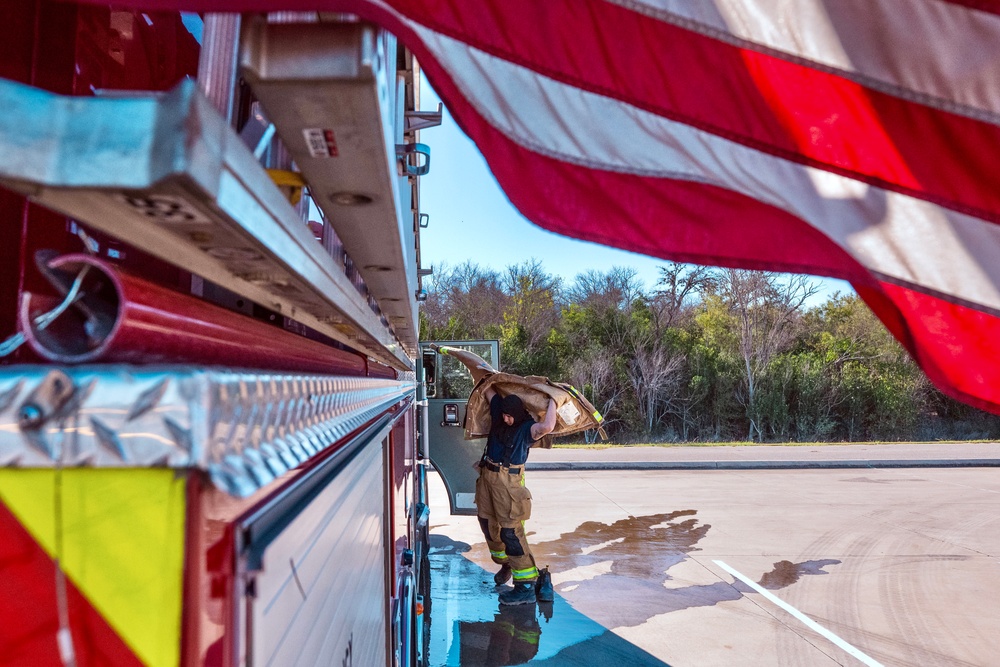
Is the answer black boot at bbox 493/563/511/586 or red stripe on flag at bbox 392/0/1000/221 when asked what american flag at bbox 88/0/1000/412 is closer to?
red stripe on flag at bbox 392/0/1000/221

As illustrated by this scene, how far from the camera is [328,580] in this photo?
3.72 feet

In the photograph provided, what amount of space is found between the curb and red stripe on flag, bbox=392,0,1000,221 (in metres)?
11.2

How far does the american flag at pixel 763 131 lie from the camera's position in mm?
1432

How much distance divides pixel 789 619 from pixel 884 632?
0.61 meters

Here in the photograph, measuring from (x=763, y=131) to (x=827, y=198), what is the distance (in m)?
0.21

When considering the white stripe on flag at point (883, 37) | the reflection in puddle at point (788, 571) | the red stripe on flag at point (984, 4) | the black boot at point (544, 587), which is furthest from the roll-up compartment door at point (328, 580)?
the reflection in puddle at point (788, 571)

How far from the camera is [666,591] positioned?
5.65m

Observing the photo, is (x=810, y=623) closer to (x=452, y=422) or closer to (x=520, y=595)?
(x=520, y=595)

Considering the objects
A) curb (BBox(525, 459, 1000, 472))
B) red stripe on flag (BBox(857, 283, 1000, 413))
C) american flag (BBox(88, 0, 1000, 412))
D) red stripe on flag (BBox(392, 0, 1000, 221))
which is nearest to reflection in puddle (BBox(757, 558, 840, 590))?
red stripe on flag (BBox(857, 283, 1000, 413))

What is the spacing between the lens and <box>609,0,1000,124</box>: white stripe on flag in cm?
143

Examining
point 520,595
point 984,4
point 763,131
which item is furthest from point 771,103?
point 520,595

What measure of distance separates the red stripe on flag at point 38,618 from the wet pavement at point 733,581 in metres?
4.07

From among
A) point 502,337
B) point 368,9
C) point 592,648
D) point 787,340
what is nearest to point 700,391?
point 787,340

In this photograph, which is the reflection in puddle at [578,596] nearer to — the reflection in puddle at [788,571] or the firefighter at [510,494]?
the reflection in puddle at [788,571]
